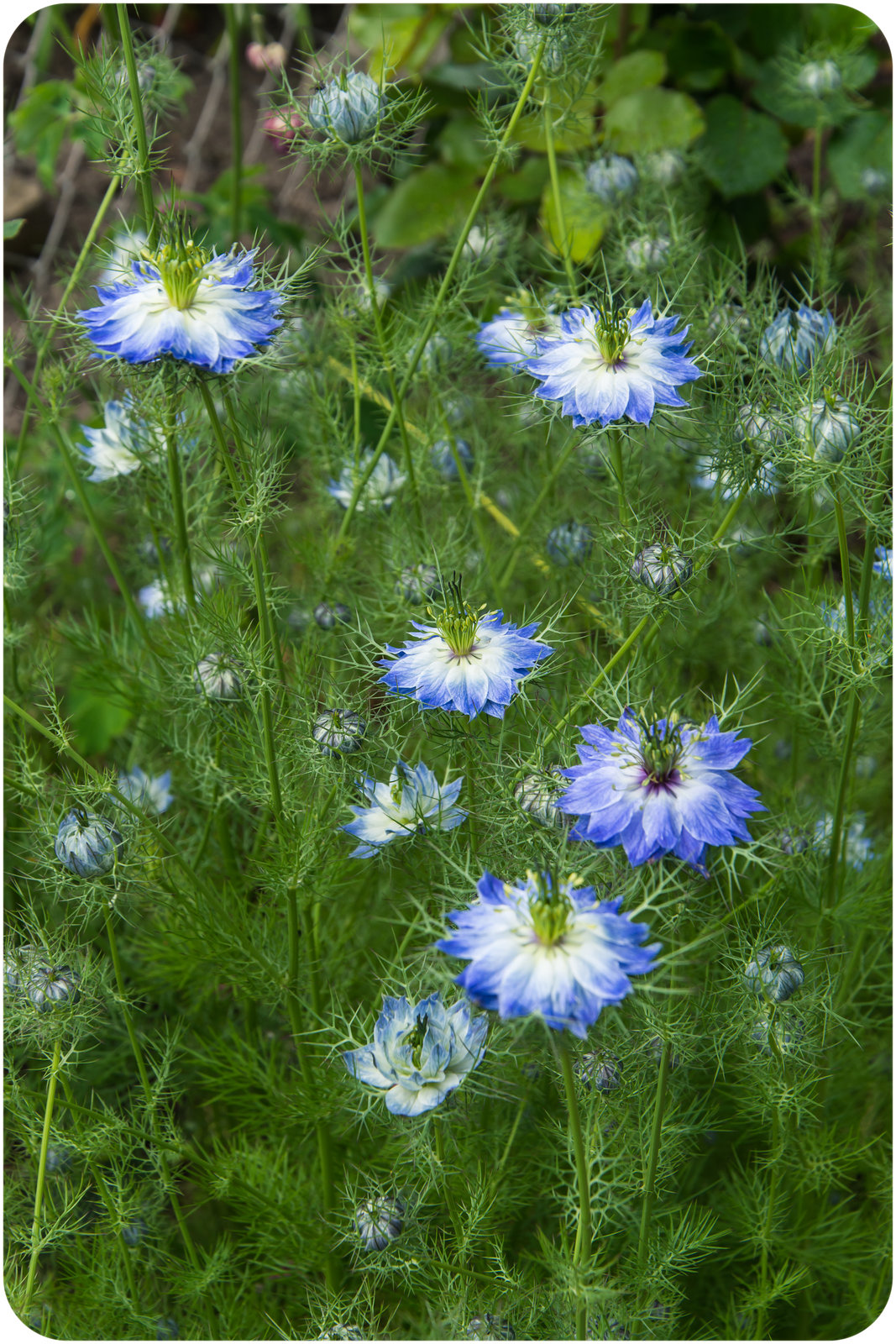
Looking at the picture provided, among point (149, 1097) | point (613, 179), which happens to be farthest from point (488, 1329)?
point (613, 179)

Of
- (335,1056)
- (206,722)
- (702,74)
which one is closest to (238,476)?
(206,722)

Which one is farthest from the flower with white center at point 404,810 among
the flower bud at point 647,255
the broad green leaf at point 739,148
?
the broad green leaf at point 739,148

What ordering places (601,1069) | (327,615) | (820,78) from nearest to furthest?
1. (601,1069)
2. (327,615)
3. (820,78)

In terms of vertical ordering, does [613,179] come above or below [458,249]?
above

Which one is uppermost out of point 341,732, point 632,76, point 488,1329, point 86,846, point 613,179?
point 632,76

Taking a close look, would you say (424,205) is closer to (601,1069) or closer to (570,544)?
(570,544)

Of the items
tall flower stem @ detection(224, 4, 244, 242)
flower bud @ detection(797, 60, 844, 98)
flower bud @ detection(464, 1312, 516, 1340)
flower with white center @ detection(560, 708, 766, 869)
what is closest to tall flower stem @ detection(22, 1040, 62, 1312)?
flower bud @ detection(464, 1312, 516, 1340)

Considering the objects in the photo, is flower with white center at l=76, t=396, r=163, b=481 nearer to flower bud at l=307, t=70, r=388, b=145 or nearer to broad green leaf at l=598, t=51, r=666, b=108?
flower bud at l=307, t=70, r=388, b=145
